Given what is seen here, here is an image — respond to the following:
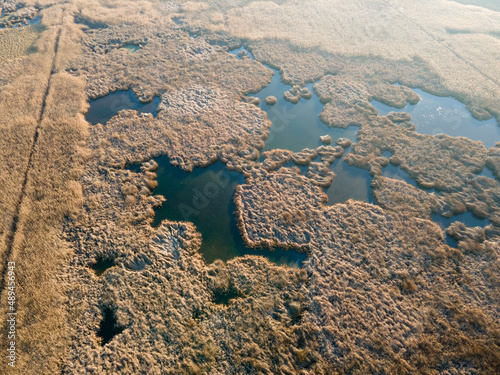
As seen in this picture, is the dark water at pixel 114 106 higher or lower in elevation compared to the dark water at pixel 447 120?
lower

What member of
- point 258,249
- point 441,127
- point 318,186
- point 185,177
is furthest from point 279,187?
point 441,127

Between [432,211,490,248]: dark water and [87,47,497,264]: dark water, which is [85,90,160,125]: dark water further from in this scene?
[432,211,490,248]: dark water

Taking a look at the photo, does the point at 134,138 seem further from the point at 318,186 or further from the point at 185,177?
the point at 318,186

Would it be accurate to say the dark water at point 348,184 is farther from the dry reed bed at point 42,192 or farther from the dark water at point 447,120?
the dry reed bed at point 42,192

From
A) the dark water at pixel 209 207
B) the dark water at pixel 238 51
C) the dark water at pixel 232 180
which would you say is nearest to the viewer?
the dark water at pixel 209 207

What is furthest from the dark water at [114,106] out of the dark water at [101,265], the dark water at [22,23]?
the dark water at [22,23]

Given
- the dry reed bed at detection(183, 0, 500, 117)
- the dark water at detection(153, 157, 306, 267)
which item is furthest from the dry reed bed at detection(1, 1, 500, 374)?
the dry reed bed at detection(183, 0, 500, 117)
